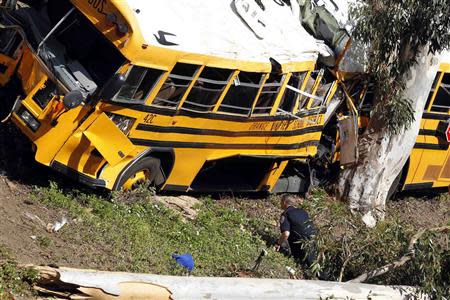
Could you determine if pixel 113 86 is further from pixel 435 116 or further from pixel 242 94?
pixel 435 116

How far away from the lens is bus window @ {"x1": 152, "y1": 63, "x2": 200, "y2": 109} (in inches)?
576

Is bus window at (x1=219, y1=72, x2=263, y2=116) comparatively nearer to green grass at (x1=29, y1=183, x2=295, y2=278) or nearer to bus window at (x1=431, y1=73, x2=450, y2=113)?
green grass at (x1=29, y1=183, x2=295, y2=278)

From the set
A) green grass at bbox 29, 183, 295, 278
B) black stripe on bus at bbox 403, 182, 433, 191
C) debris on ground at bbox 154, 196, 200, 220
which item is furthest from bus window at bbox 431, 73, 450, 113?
debris on ground at bbox 154, 196, 200, 220

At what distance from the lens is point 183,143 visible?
50.6 feet

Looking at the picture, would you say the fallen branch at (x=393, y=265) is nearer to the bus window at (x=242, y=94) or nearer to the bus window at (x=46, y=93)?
the bus window at (x=242, y=94)

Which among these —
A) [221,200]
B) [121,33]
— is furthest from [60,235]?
[221,200]

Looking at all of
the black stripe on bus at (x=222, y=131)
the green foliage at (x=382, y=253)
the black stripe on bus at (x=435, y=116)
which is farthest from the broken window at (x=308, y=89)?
the black stripe on bus at (x=435, y=116)

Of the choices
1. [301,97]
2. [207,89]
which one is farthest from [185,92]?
[301,97]

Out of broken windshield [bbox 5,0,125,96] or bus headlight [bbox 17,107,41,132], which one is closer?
bus headlight [bbox 17,107,41,132]

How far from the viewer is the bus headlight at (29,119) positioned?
1427 centimetres

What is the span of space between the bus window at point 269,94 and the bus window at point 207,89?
0.92 meters

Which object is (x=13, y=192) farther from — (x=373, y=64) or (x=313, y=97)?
(x=373, y=64)

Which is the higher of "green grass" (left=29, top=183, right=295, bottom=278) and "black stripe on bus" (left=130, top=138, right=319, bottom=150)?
"black stripe on bus" (left=130, top=138, right=319, bottom=150)

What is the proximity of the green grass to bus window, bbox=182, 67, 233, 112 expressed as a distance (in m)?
1.47
